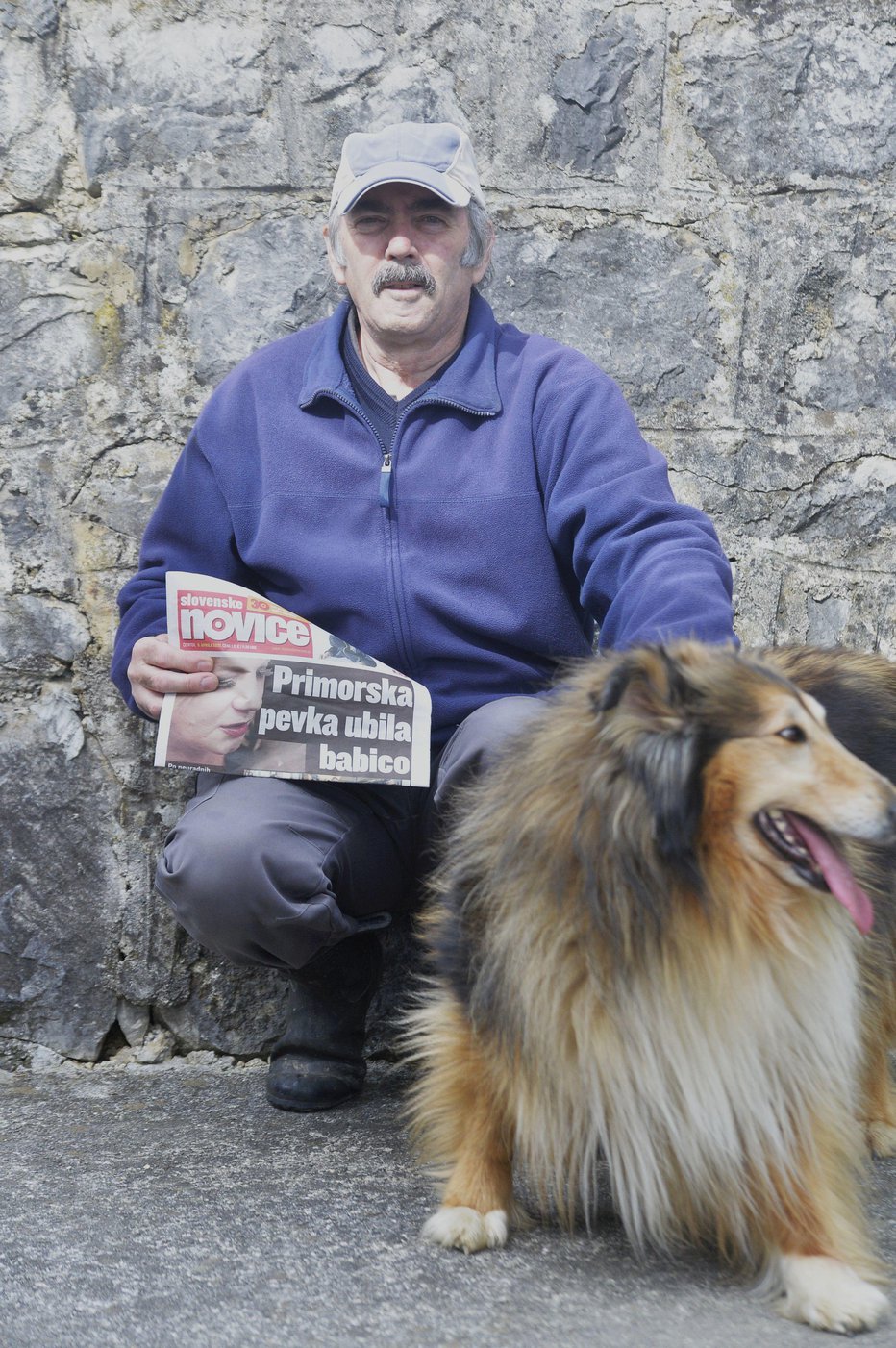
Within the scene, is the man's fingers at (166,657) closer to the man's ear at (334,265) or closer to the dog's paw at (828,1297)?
the man's ear at (334,265)

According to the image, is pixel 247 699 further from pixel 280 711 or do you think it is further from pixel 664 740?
pixel 664 740

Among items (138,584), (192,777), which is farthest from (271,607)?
(192,777)

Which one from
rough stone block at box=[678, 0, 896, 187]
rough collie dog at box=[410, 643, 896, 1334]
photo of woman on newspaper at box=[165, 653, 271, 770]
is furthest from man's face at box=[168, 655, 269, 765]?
rough stone block at box=[678, 0, 896, 187]

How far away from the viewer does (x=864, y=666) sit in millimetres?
2619

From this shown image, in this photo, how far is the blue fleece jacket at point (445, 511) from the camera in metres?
2.76

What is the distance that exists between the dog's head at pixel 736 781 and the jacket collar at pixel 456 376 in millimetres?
1132

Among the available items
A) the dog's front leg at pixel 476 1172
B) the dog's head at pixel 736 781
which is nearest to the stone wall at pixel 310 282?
the dog's front leg at pixel 476 1172

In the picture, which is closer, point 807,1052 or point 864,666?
point 807,1052

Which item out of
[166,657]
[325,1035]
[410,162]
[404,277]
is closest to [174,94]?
[410,162]

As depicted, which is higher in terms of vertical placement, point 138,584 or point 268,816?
point 138,584

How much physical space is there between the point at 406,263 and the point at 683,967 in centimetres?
170

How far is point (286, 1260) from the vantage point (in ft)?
6.91

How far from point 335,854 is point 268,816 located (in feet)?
0.57

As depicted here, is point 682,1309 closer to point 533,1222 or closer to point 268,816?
point 533,1222
